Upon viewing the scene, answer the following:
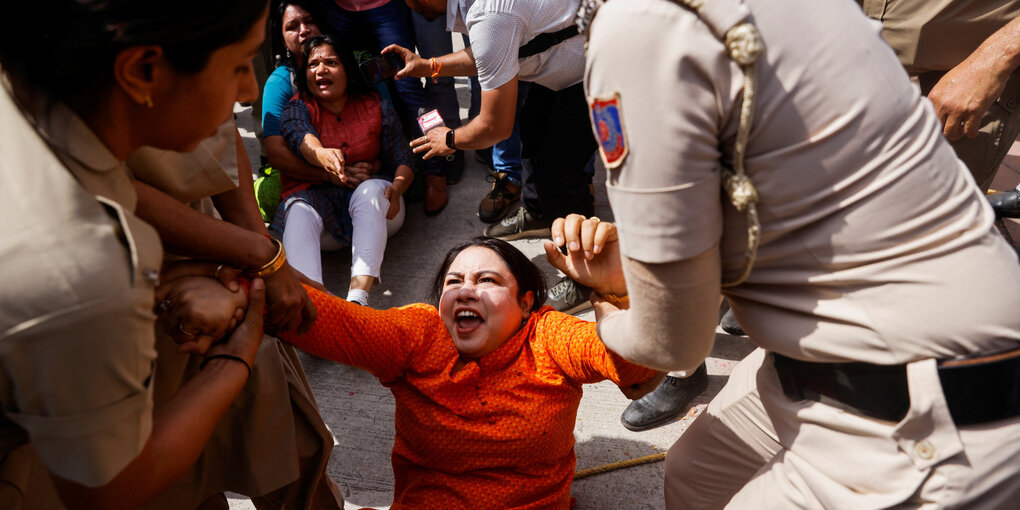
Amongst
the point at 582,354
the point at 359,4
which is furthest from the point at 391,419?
the point at 359,4

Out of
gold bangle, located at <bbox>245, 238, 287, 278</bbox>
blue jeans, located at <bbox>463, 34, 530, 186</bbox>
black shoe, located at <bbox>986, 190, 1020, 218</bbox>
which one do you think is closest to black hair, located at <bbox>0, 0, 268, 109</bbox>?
gold bangle, located at <bbox>245, 238, 287, 278</bbox>

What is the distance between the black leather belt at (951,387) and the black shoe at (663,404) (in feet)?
4.70

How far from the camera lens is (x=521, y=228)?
377 cm

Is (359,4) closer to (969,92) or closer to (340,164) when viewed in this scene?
(340,164)

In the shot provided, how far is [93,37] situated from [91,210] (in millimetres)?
218

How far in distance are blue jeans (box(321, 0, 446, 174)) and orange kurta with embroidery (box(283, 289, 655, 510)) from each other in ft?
7.34

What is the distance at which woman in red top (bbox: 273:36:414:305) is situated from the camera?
131 inches

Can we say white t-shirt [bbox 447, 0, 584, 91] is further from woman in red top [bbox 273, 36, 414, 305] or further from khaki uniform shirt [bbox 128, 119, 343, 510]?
khaki uniform shirt [bbox 128, 119, 343, 510]

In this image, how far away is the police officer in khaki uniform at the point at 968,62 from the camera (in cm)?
214

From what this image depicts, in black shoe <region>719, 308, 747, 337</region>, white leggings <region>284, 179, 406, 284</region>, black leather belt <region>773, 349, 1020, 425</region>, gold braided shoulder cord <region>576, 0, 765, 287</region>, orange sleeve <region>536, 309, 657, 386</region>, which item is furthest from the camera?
white leggings <region>284, 179, 406, 284</region>

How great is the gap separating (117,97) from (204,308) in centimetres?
54

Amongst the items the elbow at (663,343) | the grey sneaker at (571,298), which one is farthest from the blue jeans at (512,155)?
the elbow at (663,343)

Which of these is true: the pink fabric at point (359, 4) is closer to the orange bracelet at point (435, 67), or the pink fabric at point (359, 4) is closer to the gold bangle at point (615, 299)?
the orange bracelet at point (435, 67)

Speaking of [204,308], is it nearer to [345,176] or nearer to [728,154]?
[728,154]
